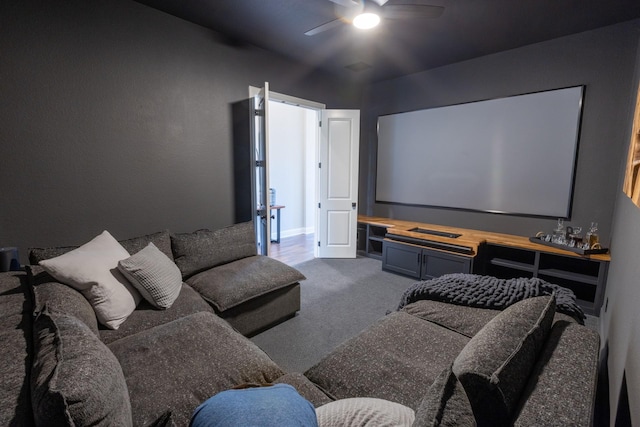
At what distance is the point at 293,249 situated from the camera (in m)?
5.28

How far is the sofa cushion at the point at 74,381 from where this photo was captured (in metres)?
0.67

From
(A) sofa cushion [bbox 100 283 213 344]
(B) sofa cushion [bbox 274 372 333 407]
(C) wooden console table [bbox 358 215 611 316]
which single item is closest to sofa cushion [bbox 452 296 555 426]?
(B) sofa cushion [bbox 274 372 333 407]

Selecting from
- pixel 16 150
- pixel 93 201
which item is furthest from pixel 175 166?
pixel 16 150

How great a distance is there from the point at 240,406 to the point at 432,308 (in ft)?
5.05

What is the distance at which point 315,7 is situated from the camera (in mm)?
2684

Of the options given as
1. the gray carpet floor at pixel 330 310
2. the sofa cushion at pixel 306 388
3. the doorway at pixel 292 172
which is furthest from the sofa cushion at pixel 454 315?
the doorway at pixel 292 172

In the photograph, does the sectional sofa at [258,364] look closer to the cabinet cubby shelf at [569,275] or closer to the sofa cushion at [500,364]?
the sofa cushion at [500,364]

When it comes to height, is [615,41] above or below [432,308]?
above

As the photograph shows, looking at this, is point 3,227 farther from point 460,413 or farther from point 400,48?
point 400,48

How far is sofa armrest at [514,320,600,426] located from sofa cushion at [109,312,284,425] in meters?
1.01

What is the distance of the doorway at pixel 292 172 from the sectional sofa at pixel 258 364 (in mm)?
3823

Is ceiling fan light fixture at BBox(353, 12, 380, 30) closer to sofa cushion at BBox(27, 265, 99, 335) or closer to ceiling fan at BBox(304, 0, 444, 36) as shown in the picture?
ceiling fan at BBox(304, 0, 444, 36)

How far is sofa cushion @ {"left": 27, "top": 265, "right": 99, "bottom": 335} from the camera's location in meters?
1.43

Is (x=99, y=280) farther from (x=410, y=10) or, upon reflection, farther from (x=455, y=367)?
(x=410, y=10)
